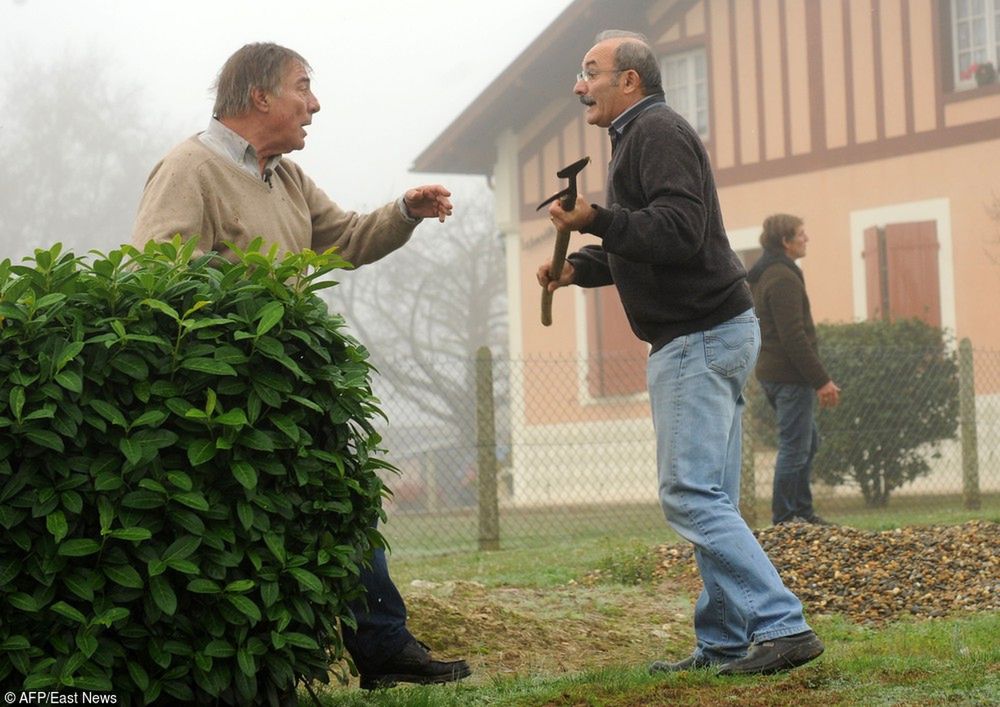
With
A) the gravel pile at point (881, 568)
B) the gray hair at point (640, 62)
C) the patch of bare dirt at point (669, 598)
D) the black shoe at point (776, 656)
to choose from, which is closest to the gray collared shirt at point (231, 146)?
the gray hair at point (640, 62)

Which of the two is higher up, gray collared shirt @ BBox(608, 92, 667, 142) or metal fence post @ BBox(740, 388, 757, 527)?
gray collared shirt @ BBox(608, 92, 667, 142)

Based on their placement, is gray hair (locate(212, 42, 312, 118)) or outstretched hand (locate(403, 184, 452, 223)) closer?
gray hair (locate(212, 42, 312, 118))

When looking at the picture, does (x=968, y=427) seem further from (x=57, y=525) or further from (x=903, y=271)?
(x=57, y=525)

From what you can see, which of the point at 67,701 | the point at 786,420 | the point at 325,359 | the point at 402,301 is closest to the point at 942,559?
the point at 786,420

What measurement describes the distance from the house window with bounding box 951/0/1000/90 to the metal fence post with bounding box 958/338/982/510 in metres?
6.14

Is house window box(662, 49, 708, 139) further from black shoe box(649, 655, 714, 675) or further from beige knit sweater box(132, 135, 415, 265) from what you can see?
black shoe box(649, 655, 714, 675)

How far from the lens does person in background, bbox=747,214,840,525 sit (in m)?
9.78

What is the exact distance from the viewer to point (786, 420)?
9922 mm

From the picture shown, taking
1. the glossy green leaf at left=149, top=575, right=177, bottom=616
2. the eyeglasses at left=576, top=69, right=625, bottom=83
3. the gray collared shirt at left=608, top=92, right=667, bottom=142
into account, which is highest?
the eyeglasses at left=576, top=69, right=625, bottom=83

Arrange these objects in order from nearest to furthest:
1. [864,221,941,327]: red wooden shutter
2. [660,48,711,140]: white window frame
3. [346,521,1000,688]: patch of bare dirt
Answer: [346,521,1000,688]: patch of bare dirt < [864,221,941,327]: red wooden shutter < [660,48,711,140]: white window frame

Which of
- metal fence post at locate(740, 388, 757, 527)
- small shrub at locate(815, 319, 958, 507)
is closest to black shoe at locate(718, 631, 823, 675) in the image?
Answer: metal fence post at locate(740, 388, 757, 527)

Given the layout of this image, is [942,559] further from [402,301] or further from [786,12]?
[402,301]

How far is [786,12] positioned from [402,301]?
90.1ft

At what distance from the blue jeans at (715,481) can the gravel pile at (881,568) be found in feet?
7.89
